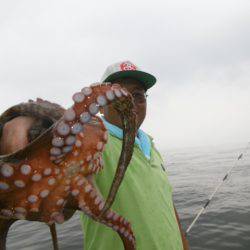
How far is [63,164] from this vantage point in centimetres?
169

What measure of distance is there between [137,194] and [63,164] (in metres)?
1.36

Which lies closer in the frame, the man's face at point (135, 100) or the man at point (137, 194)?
the man at point (137, 194)

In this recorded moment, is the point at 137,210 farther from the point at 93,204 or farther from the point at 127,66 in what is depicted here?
the point at 127,66

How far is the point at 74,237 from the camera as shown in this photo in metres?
11.3

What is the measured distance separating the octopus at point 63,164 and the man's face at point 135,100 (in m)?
1.37

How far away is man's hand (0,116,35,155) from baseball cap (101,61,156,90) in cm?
156

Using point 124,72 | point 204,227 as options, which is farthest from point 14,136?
point 204,227

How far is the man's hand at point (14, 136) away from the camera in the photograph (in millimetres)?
1742

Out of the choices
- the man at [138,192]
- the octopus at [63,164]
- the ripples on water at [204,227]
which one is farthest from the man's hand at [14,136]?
the ripples on water at [204,227]

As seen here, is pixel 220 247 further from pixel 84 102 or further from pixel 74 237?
pixel 84 102

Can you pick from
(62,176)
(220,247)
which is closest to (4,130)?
(62,176)

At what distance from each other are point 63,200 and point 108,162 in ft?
3.70

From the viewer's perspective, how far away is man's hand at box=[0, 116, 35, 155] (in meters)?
1.74

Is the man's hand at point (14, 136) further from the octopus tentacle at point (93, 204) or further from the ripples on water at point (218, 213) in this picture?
the ripples on water at point (218, 213)
